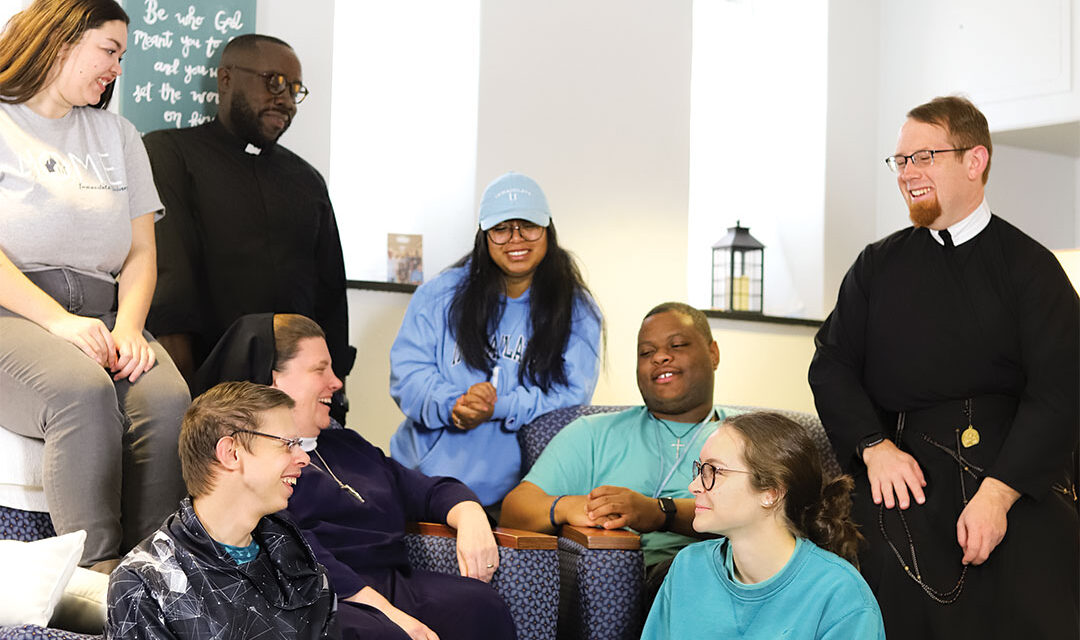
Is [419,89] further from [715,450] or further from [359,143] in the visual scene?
[715,450]

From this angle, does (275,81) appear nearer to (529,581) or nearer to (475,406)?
(475,406)

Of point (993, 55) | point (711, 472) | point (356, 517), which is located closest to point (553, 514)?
point (356, 517)

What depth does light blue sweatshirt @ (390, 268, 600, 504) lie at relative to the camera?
3.33 m

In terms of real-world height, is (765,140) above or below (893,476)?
above

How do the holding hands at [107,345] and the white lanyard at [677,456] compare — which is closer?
the holding hands at [107,345]

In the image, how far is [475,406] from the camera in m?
3.24

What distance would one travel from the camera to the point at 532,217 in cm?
352

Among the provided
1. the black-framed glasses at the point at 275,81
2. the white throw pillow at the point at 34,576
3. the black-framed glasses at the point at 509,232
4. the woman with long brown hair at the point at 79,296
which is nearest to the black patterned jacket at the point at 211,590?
the white throw pillow at the point at 34,576

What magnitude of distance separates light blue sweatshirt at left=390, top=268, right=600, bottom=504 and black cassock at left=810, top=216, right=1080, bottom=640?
77cm

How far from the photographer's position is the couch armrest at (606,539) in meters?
2.62

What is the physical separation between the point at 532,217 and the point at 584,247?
1.71m

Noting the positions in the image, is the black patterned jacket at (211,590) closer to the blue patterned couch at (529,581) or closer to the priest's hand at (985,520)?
the blue patterned couch at (529,581)

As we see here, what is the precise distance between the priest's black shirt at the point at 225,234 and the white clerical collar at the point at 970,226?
73.8 inches

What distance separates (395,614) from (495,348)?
1.19m
